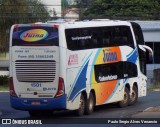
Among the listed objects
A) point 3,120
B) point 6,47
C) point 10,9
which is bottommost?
point 6,47

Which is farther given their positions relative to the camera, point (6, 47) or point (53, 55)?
point (6, 47)

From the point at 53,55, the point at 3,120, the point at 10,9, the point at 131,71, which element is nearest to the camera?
the point at 3,120

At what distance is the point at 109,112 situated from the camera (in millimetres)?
25203

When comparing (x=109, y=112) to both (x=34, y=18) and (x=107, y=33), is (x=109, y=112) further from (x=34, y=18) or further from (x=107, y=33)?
(x=34, y=18)

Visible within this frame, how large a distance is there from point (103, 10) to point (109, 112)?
48.4 metres

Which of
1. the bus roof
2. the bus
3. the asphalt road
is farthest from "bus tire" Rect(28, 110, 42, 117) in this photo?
the bus roof

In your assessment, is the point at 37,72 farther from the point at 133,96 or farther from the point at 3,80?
the point at 3,80

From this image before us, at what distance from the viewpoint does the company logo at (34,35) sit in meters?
22.2

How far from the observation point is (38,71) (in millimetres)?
22016

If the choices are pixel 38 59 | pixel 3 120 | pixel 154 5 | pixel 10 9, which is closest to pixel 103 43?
pixel 38 59

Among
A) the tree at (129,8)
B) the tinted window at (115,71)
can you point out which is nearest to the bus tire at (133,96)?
the tinted window at (115,71)

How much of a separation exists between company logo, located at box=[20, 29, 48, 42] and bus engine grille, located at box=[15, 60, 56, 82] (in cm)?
80

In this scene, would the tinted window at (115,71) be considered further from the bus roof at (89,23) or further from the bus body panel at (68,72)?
the bus roof at (89,23)

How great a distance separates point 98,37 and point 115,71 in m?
2.02
